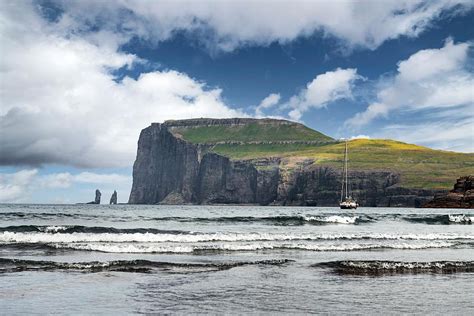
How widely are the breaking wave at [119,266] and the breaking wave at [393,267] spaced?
3.38 m

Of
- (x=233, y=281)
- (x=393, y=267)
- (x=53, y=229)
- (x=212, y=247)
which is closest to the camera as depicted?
(x=233, y=281)

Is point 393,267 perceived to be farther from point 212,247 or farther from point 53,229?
point 53,229

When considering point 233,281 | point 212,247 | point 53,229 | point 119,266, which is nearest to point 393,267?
point 233,281

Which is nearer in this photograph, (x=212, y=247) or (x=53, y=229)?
(x=212, y=247)

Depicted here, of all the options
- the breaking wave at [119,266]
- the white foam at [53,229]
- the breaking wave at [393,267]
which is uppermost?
the breaking wave at [393,267]

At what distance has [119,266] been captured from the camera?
77.5ft

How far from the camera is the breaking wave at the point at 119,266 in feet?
74.9

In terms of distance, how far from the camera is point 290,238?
4312cm

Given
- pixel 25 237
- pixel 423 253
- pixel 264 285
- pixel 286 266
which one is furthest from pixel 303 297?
pixel 25 237

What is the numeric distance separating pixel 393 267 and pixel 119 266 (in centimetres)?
1334

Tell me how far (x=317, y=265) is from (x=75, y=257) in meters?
13.9

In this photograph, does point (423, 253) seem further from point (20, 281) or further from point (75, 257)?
point (20, 281)

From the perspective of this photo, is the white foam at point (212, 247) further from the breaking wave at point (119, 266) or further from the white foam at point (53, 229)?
the white foam at point (53, 229)

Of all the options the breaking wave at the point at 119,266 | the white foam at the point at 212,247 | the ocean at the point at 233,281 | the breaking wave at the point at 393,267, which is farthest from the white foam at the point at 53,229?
the breaking wave at the point at 393,267
